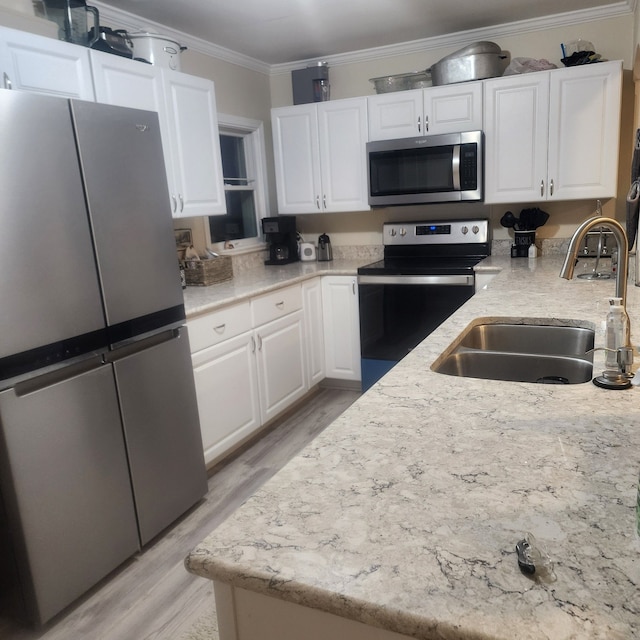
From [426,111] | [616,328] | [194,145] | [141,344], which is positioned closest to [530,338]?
[616,328]

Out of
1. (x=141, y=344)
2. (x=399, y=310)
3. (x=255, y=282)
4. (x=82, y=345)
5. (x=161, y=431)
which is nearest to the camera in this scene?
(x=82, y=345)

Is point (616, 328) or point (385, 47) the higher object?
point (385, 47)

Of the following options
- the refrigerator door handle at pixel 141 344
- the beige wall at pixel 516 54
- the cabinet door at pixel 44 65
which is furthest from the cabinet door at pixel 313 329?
the cabinet door at pixel 44 65

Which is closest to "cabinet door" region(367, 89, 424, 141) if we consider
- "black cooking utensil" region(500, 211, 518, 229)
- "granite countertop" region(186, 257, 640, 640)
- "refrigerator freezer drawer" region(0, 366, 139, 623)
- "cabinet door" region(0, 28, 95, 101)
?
"black cooking utensil" region(500, 211, 518, 229)

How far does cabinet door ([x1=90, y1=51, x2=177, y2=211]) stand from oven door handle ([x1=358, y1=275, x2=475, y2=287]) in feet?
4.48

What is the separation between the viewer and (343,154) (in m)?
3.83

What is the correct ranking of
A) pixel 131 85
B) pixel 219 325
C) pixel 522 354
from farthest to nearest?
pixel 219 325 → pixel 131 85 → pixel 522 354

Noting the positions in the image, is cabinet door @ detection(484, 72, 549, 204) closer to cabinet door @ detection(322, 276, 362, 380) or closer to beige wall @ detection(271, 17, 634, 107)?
beige wall @ detection(271, 17, 634, 107)

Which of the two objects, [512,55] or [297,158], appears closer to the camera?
[512,55]

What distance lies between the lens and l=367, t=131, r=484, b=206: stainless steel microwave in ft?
11.1

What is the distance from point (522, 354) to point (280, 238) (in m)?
2.66

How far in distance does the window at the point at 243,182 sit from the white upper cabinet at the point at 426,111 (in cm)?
96

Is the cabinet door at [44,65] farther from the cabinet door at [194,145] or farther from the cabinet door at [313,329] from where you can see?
the cabinet door at [313,329]

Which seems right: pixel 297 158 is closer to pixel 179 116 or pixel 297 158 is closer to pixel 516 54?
pixel 179 116
